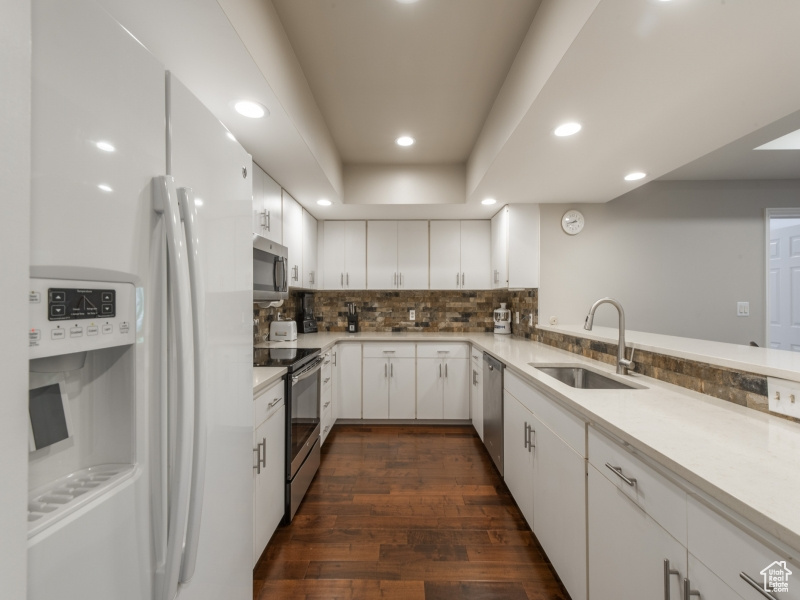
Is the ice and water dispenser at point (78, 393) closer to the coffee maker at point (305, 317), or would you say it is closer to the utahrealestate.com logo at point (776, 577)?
the utahrealestate.com logo at point (776, 577)

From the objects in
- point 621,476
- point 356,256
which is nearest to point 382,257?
point 356,256

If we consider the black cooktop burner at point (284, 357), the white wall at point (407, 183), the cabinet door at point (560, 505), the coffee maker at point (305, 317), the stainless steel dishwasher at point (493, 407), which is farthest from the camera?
the coffee maker at point (305, 317)

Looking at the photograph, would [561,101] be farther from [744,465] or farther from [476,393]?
[476,393]

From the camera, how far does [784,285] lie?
348 centimetres

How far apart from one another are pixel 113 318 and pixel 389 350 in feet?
10.1

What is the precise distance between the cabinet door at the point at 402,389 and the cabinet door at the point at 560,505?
1.82 metres

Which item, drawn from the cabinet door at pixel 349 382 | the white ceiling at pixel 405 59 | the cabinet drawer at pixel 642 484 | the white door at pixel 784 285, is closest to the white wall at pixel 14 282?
the cabinet drawer at pixel 642 484

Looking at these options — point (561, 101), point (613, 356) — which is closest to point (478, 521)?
point (613, 356)

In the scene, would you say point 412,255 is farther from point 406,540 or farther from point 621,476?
point 621,476

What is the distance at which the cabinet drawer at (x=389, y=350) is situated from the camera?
3.62m

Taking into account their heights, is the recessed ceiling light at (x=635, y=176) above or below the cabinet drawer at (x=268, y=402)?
above

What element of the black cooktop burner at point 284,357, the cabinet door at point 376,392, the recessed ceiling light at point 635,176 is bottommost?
the cabinet door at point 376,392

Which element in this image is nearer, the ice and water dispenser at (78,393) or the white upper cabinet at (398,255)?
the ice and water dispenser at (78,393)

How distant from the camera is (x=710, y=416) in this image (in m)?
1.23
